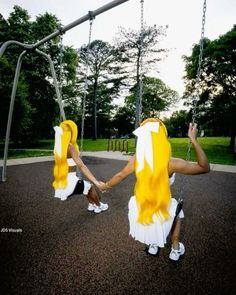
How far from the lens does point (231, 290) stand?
8.94ft

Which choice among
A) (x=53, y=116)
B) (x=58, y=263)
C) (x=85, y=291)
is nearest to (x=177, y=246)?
(x=85, y=291)

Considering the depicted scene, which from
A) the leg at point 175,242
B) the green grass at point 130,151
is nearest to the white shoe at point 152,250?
the leg at point 175,242

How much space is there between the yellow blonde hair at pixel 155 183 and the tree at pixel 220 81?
17638 mm

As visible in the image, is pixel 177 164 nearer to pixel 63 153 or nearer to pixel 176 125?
pixel 63 153

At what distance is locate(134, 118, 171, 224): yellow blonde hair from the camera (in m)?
2.66

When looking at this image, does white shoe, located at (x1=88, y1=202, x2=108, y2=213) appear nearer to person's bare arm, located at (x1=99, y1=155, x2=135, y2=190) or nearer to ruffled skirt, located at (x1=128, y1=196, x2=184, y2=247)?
person's bare arm, located at (x1=99, y1=155, x2=135, y2=190)

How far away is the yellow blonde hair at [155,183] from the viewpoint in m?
2.66

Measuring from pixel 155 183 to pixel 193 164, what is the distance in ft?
1.63

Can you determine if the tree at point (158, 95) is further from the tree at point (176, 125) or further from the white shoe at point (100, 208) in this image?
the white shoe at point (100, 208)

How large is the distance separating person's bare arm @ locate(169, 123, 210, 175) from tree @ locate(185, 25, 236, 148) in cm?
1737

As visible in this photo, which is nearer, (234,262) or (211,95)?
(234,262)

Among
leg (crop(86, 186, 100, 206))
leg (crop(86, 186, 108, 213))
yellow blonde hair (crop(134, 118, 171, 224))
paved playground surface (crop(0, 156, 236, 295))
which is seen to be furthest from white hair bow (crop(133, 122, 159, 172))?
leg (crop(86, 186, 108, 213))

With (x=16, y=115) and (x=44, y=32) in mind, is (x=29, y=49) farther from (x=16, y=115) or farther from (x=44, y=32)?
(x=44, y=32)

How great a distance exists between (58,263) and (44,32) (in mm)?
21731
